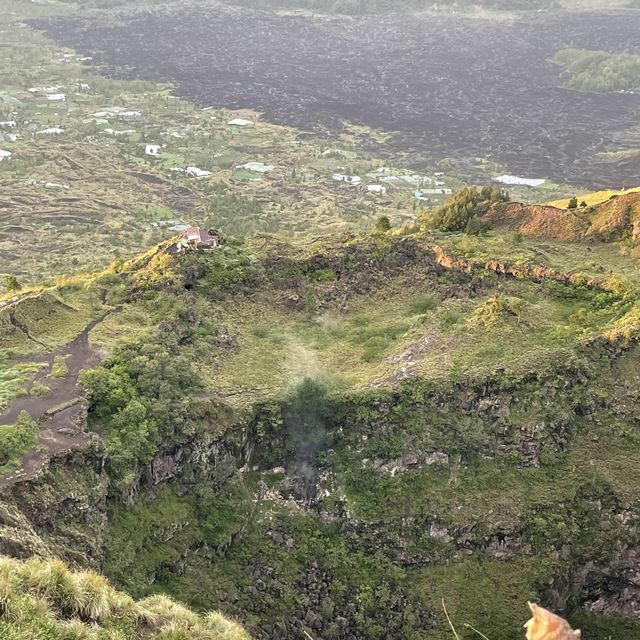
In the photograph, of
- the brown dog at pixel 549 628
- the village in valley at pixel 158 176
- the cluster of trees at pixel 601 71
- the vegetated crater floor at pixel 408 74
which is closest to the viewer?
the brown dog at pixel 549 628

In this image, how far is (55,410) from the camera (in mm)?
23172

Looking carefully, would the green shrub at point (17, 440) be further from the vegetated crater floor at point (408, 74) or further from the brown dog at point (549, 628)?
the vegetated crater floor at point (408, 74)

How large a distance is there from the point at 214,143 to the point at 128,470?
80.8 meters

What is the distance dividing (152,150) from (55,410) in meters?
76.5

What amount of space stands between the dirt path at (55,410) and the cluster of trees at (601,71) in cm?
11976

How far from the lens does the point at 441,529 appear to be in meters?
25.3

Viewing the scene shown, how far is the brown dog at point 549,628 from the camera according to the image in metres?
7.34

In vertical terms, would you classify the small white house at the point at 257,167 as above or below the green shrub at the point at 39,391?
below

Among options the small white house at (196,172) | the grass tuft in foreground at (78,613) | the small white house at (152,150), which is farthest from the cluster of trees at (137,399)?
the small white house at (152,150)

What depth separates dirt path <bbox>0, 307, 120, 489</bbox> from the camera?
21125 millimetres

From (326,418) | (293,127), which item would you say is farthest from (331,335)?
(293,127)

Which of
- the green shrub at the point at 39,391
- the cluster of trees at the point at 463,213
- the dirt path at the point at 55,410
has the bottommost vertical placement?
the dirt path at the point at 55,410

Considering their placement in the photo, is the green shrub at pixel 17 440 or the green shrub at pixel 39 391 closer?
the green shrub at pixel 17 440

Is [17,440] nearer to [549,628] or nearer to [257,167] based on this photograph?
[549,628]
